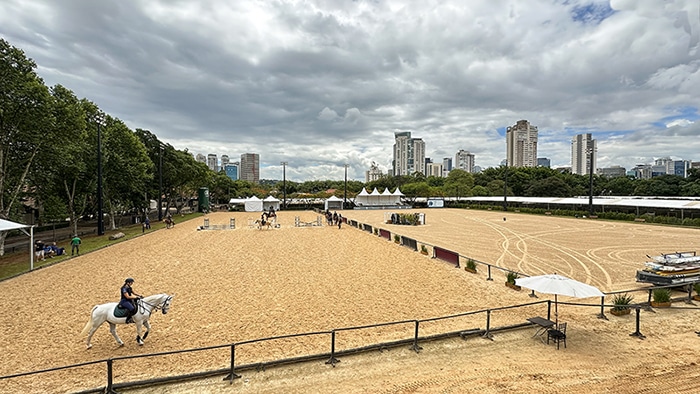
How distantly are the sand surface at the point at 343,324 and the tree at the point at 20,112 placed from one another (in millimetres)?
8008

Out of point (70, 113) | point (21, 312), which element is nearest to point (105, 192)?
point (70, 113)

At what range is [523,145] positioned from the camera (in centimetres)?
14888

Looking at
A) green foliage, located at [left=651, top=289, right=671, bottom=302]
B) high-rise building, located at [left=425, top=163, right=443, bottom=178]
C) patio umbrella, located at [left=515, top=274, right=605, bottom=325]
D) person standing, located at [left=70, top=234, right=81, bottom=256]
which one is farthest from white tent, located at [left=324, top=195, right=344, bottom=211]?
high-rise building, located at [left=425, top=163, right=443, bottom=178]

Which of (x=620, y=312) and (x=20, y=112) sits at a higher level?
(x=20, y=112)

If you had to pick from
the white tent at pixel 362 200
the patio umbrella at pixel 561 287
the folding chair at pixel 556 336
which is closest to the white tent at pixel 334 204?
the white tent at pixel 362 200

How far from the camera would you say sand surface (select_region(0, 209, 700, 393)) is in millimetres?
6328

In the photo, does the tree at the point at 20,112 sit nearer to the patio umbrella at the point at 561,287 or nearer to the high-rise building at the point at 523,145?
the patio umbrella at the point at 561,287

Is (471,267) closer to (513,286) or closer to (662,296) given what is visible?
(513,286)

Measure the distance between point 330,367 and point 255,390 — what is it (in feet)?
5.06

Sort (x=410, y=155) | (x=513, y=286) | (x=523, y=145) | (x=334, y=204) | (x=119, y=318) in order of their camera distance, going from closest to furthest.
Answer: (x=119, y=318), (x=513, y=286), (x=334, y=204), (x=523, y=145), (x=410, y=155)

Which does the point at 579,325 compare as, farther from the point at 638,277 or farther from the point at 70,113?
the point at 70,113

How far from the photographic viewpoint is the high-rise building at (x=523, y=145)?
148m

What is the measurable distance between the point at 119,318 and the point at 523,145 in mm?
166514

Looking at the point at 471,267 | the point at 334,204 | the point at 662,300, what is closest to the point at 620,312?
the point at 662,300
